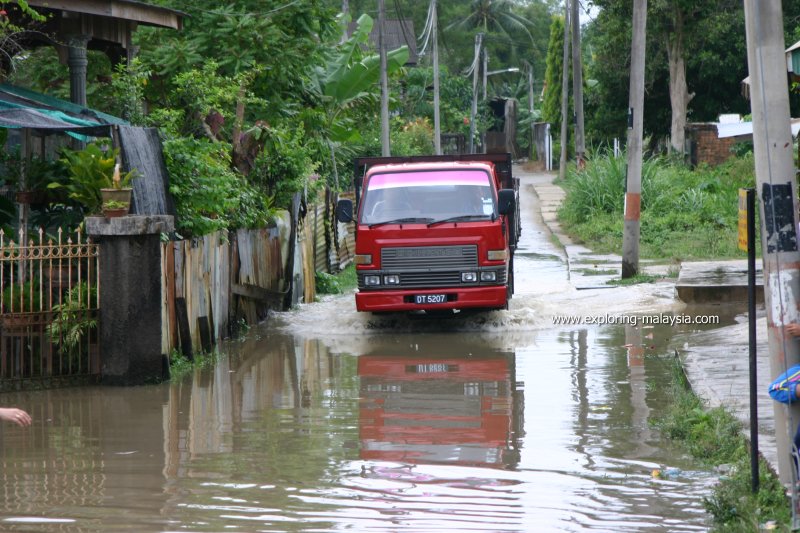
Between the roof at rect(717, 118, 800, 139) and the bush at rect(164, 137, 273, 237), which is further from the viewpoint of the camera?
the roof at rect(717, 118, 800, 139)

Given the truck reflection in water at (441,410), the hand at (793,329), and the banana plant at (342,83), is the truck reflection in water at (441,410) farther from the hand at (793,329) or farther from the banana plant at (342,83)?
the banana plant at (342,83)

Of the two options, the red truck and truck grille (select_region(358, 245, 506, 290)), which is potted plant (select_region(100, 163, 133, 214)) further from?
truck grille (select_region(358, 245, 506, 290))

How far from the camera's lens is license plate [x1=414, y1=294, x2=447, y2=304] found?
15.1 m

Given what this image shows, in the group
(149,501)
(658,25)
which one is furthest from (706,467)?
(658,25)

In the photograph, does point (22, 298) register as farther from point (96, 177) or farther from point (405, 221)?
point (405, 221)

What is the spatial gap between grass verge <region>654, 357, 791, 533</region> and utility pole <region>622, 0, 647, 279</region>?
29.4ft

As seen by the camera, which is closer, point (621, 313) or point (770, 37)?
point (770, 37)

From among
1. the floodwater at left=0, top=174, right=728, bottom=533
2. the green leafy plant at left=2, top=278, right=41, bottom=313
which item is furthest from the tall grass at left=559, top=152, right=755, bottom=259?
the green leafy plant at left=2, top=278, right=41, bottom=313

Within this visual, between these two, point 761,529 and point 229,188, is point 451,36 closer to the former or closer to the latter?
point 229,188

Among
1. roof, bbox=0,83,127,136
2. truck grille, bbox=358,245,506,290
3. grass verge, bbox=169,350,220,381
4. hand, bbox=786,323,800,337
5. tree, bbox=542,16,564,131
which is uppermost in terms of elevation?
tree, bbox=542,16,564,131

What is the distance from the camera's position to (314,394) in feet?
36.7

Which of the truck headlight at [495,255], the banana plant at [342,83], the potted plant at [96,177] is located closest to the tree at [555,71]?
the banana plant at [342,83]

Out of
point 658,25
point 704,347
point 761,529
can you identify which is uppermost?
point 658,25

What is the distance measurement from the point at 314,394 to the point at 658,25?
3077cm
